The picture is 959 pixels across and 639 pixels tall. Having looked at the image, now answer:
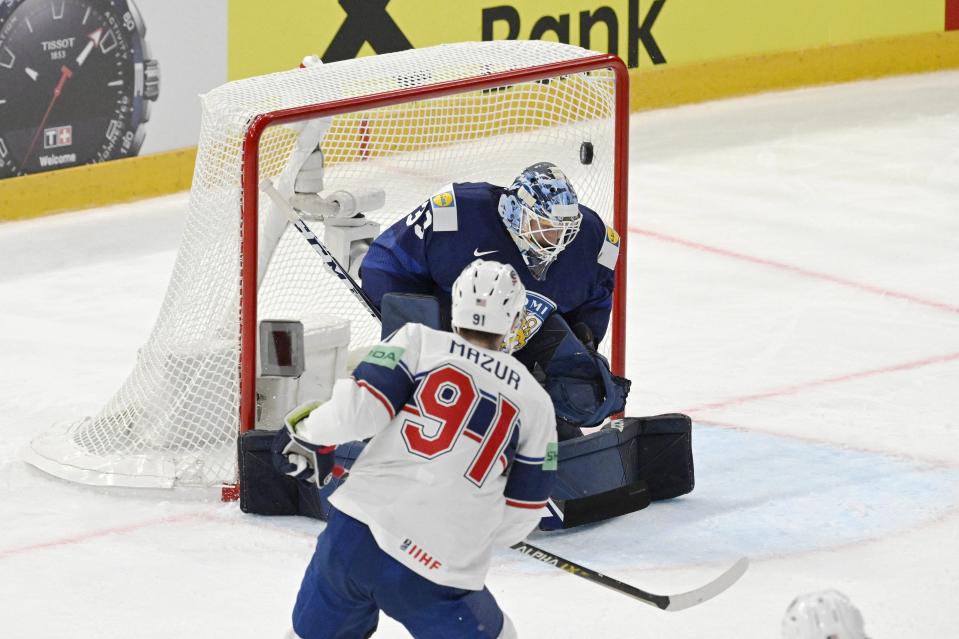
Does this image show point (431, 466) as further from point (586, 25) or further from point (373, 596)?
point (586, 25)

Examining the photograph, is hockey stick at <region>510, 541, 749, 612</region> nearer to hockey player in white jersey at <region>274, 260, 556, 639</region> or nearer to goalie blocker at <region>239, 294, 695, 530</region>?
hockey player in white jersey at <region>274, 260, 556, 639</region>

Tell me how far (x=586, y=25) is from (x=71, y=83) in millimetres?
2362

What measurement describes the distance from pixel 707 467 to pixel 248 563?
1.24 metres

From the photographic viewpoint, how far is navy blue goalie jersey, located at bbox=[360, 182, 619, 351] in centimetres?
403

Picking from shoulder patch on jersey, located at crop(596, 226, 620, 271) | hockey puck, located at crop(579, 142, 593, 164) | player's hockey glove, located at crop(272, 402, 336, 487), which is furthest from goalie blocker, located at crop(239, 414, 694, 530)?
player's hockey glove, located at crop(272, 402, 336, 487)

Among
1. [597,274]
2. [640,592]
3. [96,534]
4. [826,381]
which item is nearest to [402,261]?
[597,274]

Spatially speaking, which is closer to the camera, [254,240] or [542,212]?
[542,212]

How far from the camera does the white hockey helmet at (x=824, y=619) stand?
2250 mm

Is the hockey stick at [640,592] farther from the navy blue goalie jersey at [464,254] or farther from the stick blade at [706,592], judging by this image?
the navy blue goalie jersey at [464,254]

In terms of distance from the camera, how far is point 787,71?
28.8 ft

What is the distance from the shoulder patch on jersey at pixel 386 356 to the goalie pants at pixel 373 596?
9.9 inches

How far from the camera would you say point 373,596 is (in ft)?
9.43

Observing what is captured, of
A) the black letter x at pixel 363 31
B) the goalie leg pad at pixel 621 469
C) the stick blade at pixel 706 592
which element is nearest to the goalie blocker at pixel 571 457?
the goalie leg pad at pixel 621 469

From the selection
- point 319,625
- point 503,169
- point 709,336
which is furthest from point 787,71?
point 319,625
